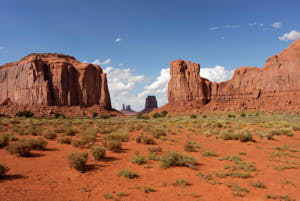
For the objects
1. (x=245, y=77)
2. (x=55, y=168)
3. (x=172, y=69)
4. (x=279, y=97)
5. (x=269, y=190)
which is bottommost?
(x=269, y=190)

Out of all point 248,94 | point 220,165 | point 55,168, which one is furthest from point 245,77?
point 55,168

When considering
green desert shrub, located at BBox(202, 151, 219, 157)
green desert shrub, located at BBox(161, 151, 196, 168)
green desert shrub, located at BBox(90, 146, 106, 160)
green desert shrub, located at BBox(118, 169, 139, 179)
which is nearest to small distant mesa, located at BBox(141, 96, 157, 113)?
green desert shrub, located at BBox(202, 151, 219, 157)

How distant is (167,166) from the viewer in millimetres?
7742

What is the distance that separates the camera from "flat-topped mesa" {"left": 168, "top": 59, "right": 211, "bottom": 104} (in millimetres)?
73000

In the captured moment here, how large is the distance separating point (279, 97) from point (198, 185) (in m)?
68.3

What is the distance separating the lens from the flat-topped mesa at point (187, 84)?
2874 inches

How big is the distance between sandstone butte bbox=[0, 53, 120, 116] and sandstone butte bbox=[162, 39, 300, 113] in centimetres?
3197

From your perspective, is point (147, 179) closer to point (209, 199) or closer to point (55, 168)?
point (209, 199)

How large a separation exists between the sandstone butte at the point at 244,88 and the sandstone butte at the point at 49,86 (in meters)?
32.0

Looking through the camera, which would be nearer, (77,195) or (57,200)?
(57,200)

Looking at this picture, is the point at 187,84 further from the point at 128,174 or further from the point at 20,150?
the point at 128,174

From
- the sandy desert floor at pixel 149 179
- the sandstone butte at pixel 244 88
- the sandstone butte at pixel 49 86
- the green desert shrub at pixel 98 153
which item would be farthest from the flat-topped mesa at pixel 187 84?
the green desert shrub at pixel 98 153

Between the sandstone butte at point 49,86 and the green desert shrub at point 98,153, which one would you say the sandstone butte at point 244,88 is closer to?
the sandstone butte at point 49,86

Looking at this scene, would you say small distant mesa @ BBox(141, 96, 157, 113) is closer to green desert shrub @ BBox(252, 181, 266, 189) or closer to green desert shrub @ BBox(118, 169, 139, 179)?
green desert shrub @ BBox(118, 169, 139, 179)
